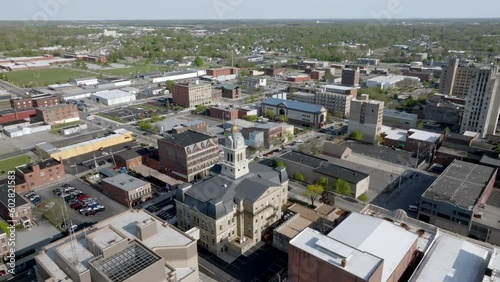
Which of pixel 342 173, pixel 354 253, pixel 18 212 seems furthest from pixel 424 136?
pixel 18 212

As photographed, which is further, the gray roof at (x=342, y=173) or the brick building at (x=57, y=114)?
the brick building at (x=57, y=114)

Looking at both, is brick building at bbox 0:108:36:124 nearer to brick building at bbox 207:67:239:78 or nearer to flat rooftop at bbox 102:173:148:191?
flat rooftop at bbox 102:173:148:191

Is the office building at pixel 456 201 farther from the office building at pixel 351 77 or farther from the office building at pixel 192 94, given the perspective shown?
the office building at pixel 351 77

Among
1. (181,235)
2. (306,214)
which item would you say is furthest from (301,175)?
(181,235)

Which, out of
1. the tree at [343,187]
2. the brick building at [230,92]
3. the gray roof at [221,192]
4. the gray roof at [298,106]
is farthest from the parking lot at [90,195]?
the brick building at [230,92]

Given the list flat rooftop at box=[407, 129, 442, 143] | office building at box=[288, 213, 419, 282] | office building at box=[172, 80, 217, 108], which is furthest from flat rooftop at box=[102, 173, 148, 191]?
flat rooftop at box=[407, 129, 442, 143]

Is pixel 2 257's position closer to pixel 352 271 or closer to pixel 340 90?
pixel 352 271

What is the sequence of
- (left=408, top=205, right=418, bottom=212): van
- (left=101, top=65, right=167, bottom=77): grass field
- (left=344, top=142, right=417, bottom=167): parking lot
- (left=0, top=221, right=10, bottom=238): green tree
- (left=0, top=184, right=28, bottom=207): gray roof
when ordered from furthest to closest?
1. (left=101, top=65, right=167, bottom=77): grass field
2. (left=344, top=142, right=417, bottom=167): parking lot
3. (left=408, top=205, right=418, bottom=212): van
4. (left=0, top=184, right=28, bottom=207): gray roof
5. (left=0, top=221, right=10, bottom=238): green tree
